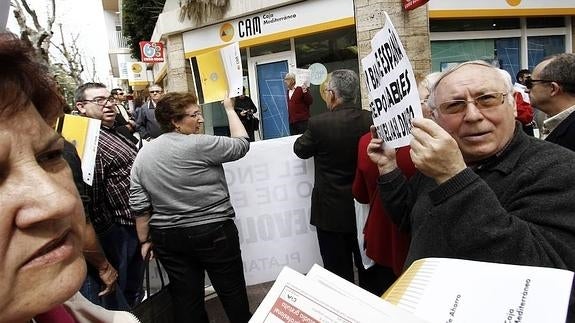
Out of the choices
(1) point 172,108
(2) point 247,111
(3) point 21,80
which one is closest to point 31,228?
(3) point 21,80

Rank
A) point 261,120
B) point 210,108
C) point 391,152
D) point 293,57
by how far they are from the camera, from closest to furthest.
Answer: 1. point 391,152
2. point 293,57
3. point 261,120
4. point 210,108

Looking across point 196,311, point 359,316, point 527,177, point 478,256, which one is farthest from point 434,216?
point 196,311

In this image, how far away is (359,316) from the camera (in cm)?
80

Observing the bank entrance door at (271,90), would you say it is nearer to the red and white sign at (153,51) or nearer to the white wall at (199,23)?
the white wall at (199,23)

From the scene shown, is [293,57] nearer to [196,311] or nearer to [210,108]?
[210,108]

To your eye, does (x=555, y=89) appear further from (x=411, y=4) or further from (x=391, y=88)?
(x=411, y=4)

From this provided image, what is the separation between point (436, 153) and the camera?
145 centimetres

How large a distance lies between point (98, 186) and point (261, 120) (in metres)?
7.63

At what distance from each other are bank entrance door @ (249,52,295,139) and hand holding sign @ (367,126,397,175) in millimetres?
7738

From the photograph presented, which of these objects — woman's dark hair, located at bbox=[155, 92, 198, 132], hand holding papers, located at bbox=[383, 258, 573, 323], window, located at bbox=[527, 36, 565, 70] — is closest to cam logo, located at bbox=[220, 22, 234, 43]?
window, located at bbox=[527, 36, 565, 70]

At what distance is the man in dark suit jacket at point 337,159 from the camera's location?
3145 millimetres

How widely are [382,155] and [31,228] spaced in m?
1.80

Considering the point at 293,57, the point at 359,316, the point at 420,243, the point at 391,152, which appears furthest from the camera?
the point at 293,57

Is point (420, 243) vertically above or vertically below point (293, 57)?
below
